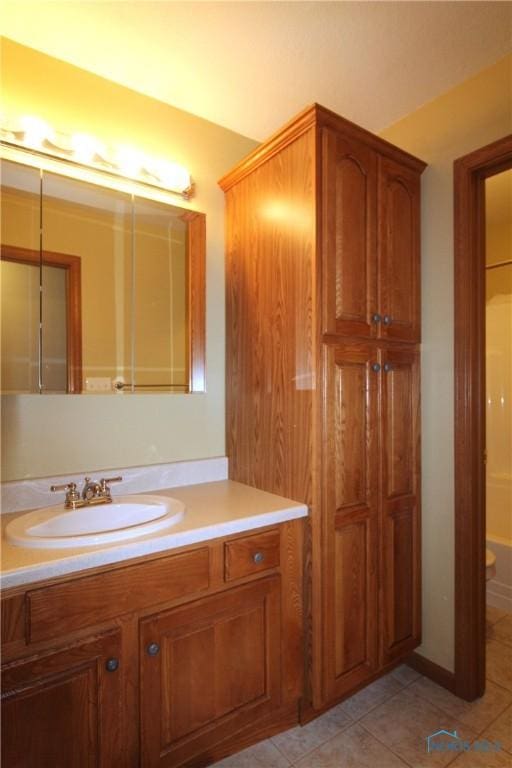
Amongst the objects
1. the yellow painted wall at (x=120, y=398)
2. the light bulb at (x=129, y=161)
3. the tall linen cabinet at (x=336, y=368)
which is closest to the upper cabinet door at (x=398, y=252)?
the tall linen cabinet at (x=336, y=368)

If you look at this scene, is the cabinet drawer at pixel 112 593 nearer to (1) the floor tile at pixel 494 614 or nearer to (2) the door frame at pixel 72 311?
(2) the door frame at pixel 72 311

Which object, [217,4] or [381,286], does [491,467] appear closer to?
[381,286]

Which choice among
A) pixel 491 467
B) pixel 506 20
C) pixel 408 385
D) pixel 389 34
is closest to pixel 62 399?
pixel 408 385

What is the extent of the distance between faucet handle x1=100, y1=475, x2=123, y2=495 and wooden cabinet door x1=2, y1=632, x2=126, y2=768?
0.48 meters

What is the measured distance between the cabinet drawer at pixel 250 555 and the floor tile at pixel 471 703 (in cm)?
96

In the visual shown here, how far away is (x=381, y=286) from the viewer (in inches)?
63.0

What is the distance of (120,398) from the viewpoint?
5.21 feet

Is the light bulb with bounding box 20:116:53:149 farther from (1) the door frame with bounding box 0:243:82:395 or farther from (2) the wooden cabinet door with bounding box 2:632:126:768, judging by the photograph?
(2) the wooden cabinet door with bounding box 2:632:126:768

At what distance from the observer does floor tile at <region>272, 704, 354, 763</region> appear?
1363 millimetres

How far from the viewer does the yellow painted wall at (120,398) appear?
55.3 inches

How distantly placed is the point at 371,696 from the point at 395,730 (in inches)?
7.0

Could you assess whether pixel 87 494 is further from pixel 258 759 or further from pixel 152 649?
pixel 258 759

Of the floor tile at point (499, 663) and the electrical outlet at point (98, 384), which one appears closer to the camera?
the electrical outlet at point (98, 384)

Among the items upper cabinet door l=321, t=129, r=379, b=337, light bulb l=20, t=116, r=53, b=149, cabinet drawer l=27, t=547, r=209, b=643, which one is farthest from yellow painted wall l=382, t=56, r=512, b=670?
light bulb l=20, t=116, r=53, b=149
